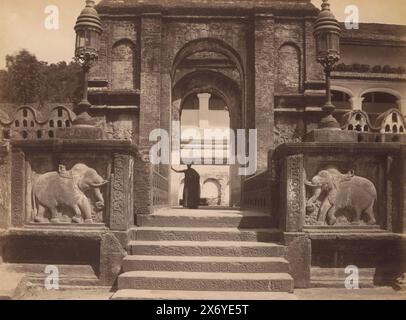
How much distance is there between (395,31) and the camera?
19766mm

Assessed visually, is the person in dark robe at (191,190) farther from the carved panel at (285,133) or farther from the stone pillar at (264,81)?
the carved panel at (285,133)

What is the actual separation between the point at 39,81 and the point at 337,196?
19691 millimetres

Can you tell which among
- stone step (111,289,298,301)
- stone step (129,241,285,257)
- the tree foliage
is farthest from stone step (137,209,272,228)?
the tree foliage

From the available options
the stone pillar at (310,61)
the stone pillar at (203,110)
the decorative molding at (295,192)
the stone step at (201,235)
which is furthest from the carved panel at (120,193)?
the stone pillar at (203,110)

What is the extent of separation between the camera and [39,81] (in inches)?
888

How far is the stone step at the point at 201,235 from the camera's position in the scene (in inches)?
287

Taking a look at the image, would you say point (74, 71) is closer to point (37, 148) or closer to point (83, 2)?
point (83, 2)

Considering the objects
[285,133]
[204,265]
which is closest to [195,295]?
[204,265]

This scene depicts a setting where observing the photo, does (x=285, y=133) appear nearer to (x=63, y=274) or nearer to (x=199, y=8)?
(x=199, y=8)

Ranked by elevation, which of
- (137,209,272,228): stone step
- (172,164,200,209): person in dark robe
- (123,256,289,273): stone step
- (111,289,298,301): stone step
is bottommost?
(111,289,298,301): stone step

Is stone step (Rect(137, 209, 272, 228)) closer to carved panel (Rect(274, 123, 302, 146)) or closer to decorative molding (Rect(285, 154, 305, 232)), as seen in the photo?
decorative molding (Rect(285, 154, 305, 232))

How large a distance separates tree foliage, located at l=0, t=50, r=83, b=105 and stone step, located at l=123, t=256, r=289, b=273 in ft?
38.1

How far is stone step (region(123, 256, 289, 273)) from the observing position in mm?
6523

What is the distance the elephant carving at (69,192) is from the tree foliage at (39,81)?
33.6 feet
